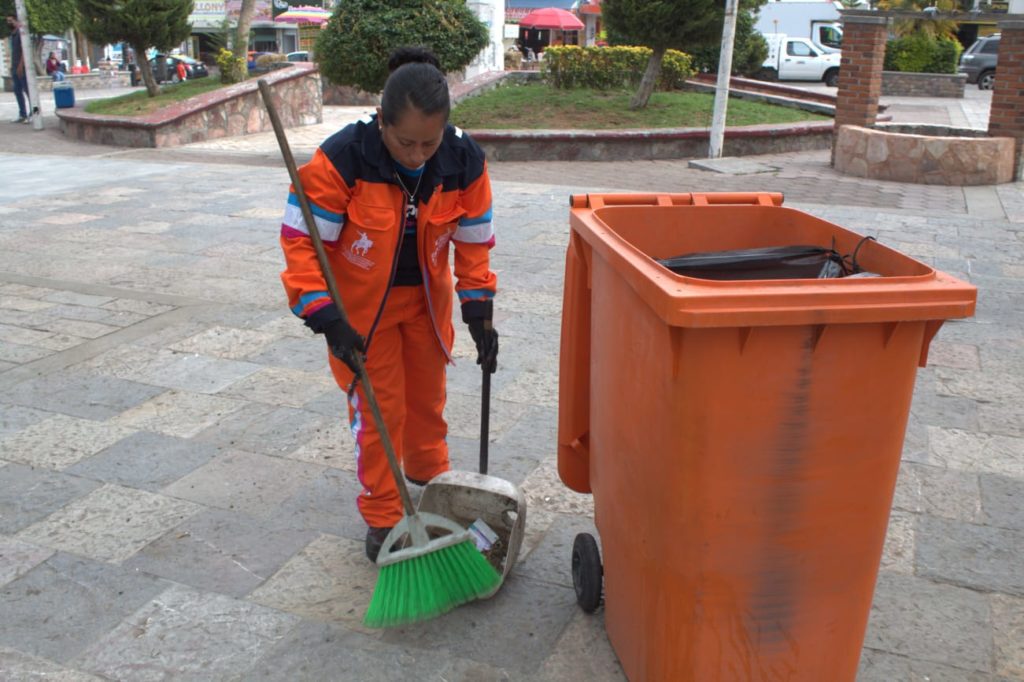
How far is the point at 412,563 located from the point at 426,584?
0.08 meters

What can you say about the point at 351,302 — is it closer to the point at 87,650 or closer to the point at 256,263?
the point at 87,650

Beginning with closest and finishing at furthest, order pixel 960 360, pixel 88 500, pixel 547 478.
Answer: pixel 88 500, pixel 547 478, pixel 960 360

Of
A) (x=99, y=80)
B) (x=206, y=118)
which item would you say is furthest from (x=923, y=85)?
(x=99, y=80)

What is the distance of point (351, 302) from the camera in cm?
282

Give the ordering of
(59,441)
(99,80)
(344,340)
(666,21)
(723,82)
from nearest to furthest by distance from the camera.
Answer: (344,340)
(59,441)
(723,82)
(666,21)
(99,80)

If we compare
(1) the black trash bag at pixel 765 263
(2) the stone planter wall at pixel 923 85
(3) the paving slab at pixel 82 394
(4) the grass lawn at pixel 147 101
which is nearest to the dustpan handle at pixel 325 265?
(1) the black trash bag at pixel 765 263

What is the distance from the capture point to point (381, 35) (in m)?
12.6

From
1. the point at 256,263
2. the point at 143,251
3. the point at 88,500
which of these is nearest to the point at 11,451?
the point at 88,500

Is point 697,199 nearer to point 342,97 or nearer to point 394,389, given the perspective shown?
point 394,389

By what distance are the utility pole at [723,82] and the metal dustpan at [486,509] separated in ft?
34.1

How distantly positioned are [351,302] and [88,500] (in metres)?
1.38

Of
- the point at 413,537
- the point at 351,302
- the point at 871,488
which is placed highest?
the point at 351,302

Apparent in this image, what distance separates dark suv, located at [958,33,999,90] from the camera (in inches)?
1131

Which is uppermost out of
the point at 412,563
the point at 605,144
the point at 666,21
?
the point at 666,21
